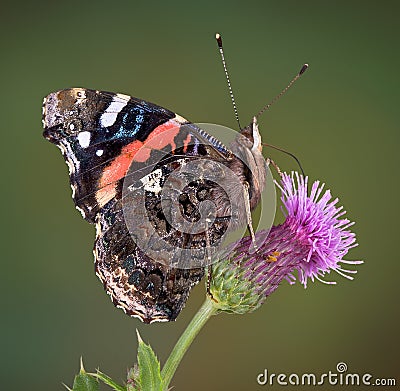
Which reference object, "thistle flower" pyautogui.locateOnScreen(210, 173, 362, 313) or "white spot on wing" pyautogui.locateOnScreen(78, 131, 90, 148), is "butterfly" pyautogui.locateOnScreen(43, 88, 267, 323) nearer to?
"white spot on wing" pyautogui.locateOnScreen(78, 131, 90, 148)

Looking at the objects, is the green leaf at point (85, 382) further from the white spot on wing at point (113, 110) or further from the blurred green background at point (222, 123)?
the blurred green background at point (222, 123)

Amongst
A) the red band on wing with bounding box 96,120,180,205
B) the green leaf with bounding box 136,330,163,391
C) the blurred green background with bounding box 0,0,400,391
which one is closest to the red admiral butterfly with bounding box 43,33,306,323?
the red band on wing with bounding box 96,120,180,205

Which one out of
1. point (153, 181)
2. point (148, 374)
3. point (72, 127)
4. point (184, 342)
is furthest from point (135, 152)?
point (148, 374)

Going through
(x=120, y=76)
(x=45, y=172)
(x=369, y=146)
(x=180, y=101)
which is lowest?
(x=369, y=146)

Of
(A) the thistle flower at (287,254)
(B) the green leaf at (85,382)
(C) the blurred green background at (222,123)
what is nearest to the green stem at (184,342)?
(A) the thistle flower at (287,254)

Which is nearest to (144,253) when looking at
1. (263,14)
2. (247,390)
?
(247,390)

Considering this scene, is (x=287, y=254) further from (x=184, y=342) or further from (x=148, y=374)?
(x=148, y=374)

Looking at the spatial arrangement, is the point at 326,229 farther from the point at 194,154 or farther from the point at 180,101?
the point at 180,101
